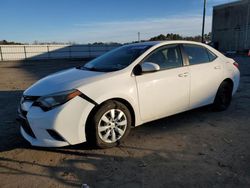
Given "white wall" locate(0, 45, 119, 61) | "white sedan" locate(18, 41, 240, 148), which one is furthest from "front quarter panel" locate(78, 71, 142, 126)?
"white wall" locate(0, 45, 119, 61)

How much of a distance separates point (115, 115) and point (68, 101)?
0.76 meters

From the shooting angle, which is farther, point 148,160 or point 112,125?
point 112,125

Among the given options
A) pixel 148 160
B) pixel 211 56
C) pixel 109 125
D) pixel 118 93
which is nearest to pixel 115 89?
pixel 118 93

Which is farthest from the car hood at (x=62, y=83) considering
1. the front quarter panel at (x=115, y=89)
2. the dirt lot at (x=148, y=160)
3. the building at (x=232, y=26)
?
the building at (x=232, y=26)

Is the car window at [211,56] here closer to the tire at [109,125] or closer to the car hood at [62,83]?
the tire at [109,125]

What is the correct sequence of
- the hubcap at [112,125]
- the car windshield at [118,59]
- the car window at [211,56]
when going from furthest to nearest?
the car window at [211,56] → the car windshield at [118,59] → the hubcap at [112,125]

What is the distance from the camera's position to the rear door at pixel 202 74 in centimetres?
469

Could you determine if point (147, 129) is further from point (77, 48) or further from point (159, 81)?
point (77, 48)

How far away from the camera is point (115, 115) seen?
3717mm

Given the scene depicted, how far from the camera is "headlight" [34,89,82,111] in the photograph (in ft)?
10.9

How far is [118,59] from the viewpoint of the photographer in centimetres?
445

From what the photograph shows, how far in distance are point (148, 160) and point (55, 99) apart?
151 cm

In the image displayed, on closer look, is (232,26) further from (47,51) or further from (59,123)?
(59,123)

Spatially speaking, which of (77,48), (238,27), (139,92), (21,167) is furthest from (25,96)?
(238,27)
